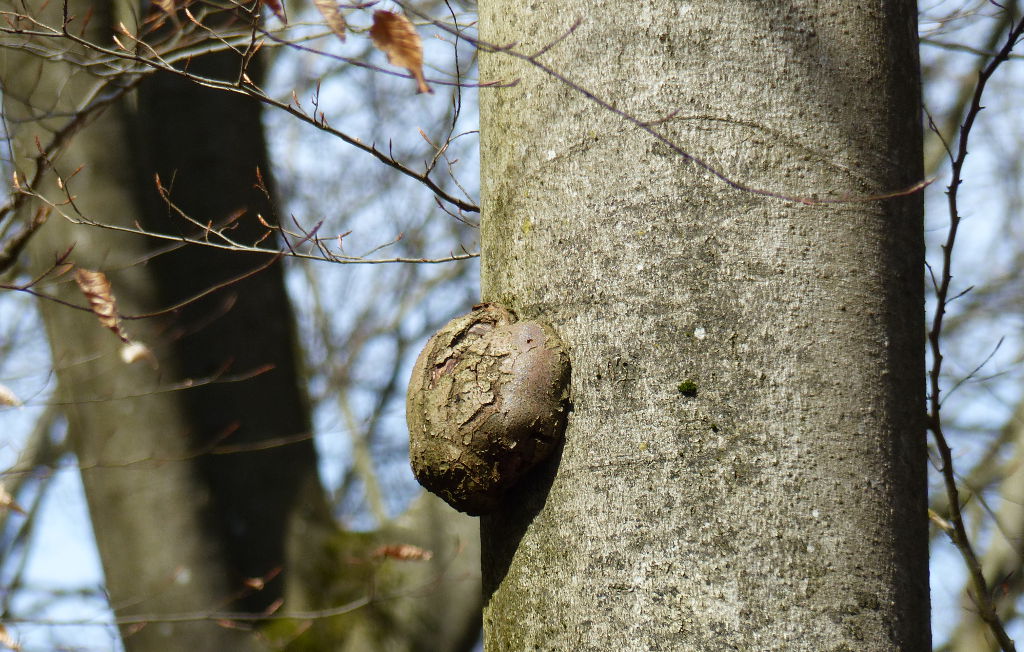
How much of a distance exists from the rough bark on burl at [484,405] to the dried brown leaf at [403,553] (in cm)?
192

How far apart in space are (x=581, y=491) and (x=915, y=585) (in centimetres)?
35

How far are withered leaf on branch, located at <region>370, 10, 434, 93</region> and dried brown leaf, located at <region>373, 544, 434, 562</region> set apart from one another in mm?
2149

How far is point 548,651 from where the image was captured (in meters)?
0.89

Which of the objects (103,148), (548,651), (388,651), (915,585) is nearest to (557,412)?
(548,651)

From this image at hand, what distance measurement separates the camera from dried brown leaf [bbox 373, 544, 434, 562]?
9.50 ft

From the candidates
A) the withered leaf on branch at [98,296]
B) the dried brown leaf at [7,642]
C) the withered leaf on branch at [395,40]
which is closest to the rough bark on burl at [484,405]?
the withered leaf on branch at [395,40]

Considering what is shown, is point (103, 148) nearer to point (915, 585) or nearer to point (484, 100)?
point (484, 100)

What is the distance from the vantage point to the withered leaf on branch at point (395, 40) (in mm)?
950

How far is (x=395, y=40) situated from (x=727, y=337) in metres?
0.49

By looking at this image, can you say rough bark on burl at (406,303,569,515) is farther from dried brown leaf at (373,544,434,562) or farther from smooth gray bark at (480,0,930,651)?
dried brown leaf at (373,544,434,562)

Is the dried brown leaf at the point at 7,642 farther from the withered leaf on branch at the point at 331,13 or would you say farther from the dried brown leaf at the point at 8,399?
the withered leaf on branch at the point at 331,13

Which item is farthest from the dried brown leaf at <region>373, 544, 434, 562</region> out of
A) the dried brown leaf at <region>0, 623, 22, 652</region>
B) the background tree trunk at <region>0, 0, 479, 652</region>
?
the dried brown leaf at <region>0, 623, 22, 652</region>

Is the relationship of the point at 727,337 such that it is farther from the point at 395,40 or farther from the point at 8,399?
the point at 8,399

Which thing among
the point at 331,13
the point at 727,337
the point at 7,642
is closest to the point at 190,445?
the point at 7,642
